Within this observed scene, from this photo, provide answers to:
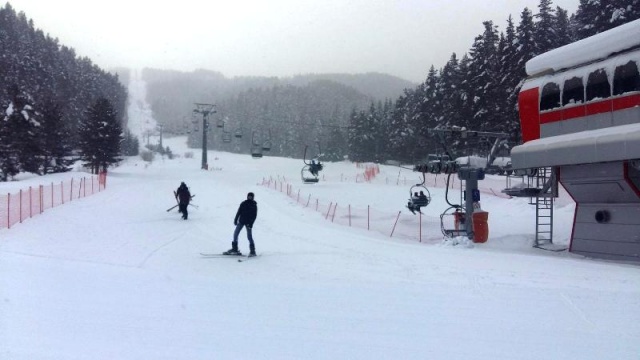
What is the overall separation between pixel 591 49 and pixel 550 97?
2273 millimetres

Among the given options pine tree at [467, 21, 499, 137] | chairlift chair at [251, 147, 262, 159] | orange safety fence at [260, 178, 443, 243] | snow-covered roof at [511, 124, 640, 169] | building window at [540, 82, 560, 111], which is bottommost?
orange safety fence at [260, 178, 443, 243]

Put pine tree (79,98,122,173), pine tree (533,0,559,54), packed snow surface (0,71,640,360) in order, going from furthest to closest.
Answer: pine tree (79,98,122,173) < pine tree (533,0,559,54) < packed snow surface (0,71,640,360)

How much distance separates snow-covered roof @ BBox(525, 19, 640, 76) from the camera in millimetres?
15758

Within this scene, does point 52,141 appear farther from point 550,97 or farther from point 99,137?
point 550,97

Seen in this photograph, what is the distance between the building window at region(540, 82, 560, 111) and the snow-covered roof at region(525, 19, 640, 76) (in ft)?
2.29

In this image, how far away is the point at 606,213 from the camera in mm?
17219

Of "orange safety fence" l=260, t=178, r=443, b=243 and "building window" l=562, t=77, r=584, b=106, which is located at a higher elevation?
"building window" l=562, t=77, r=584, b=106

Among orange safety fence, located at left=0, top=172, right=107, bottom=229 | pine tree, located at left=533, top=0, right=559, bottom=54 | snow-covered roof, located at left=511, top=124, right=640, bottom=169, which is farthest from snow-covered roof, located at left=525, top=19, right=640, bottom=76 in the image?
pine tree, located at left=533, top=0, right=559, bottom=54

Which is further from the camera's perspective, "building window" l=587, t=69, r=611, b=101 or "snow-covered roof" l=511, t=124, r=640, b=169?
"building window" l=587, t=69, r=611, b=101

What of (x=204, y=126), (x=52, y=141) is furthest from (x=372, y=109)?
(x=52, y=141)

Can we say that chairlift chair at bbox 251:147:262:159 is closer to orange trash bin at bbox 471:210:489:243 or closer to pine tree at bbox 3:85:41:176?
pine tree at bbox 3:85:41:176

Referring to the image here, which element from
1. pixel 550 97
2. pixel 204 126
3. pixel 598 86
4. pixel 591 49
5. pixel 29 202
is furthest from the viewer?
pixel 204 126

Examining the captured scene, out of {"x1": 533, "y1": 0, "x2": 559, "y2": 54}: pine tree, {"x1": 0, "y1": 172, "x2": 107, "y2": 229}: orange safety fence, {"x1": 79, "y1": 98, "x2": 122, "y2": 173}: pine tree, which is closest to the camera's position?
{"x1": 0, "y1": 172, "x2": 107, "y2": 229}: orange safety fence

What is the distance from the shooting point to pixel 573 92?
17703mm
